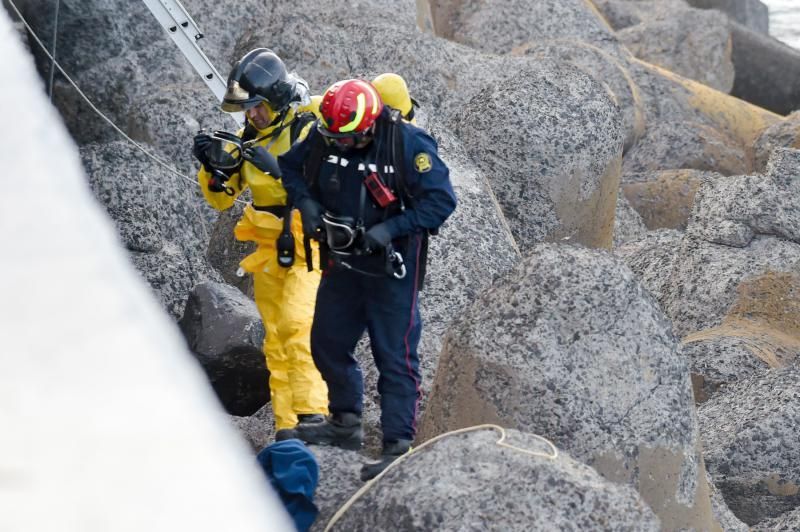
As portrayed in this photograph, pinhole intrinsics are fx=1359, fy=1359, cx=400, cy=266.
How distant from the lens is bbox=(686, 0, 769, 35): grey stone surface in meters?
19.3

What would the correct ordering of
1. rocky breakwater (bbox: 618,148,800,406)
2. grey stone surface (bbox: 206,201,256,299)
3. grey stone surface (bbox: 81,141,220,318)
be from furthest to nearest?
rocky breakwater (bbox: 618,148,800,406)
grey stone surface (bbox: 206,201,256,299)
grey stone surface (bbox: 81,141,220,318)

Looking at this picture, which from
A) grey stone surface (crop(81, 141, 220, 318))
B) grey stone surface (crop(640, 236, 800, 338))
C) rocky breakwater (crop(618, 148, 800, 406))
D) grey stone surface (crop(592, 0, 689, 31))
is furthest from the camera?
grey stone surface (crop(592, 0, 689, 31))

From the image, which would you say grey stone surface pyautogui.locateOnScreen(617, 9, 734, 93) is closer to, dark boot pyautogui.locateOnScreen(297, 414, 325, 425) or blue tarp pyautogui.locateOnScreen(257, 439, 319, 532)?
dark boot pyautogui.locateOnScreen(297, 414, 325, 425)

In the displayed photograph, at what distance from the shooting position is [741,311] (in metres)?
8.45

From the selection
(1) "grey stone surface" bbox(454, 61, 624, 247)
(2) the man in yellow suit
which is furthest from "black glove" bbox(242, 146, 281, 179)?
(1) "grey stone surface" bbox(454, 61, 624, 247)

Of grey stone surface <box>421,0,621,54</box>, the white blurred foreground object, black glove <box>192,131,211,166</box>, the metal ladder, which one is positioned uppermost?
the white blurred foreground object

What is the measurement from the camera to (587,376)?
504cm

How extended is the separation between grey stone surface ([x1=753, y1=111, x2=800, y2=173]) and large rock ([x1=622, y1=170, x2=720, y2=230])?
1.33 meters

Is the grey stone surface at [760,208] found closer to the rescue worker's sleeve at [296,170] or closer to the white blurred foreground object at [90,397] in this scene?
the rescue worker's sleeve at [296,170]

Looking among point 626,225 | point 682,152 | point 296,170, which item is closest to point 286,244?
point 296,170

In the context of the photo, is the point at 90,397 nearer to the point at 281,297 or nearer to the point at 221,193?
the point at 281,297

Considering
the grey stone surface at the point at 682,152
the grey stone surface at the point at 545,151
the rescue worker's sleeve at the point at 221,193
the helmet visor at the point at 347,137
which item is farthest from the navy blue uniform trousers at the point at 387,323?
the grey stone surface at the point at 682,152

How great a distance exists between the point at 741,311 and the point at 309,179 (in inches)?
162

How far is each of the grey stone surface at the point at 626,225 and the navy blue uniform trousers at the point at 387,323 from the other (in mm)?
5262
